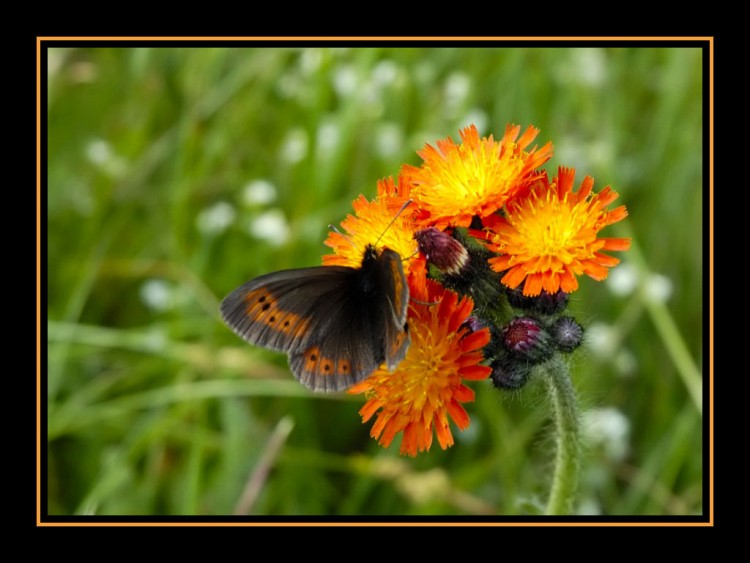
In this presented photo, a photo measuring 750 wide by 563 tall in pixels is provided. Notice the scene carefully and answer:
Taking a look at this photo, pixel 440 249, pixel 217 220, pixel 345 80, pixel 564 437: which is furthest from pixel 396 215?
pixel 345 80

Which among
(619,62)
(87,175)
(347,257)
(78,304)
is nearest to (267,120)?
(87,175)

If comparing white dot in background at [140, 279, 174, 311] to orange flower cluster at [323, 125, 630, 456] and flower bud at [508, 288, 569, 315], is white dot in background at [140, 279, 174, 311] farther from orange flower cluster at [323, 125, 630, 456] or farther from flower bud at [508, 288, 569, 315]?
flower bud at [508, 288, 569, 315]

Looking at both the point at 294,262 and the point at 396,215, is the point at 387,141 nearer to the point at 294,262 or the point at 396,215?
the point at 294,262

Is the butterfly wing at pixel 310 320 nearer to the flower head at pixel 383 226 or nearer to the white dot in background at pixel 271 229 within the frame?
the flower head at pixel 383 226

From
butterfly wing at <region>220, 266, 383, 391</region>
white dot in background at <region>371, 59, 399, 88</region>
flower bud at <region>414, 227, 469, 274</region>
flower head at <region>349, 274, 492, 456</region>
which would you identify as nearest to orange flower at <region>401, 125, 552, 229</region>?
flower bud at <region>414, 227, 469, 274</region>

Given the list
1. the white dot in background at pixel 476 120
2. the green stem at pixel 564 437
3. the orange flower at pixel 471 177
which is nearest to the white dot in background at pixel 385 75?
the white dot in background at pixel 476 120

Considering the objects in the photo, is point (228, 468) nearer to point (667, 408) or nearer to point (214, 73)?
point (667, 408)

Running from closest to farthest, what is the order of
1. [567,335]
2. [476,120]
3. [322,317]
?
[567,335], [322,317], [476,120]
